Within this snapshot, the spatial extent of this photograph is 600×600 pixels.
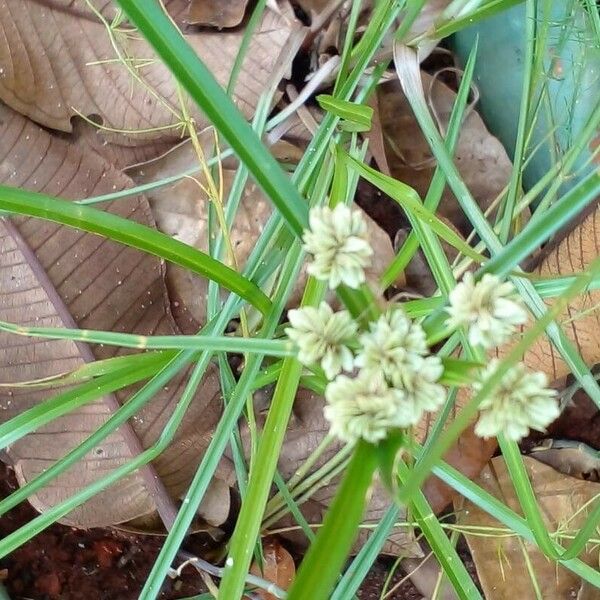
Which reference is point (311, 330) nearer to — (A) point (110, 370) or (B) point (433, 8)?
(A) point (110, 370)

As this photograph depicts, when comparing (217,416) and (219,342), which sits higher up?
(219,342)

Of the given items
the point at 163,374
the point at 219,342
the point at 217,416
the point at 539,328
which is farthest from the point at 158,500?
the point at 539,328

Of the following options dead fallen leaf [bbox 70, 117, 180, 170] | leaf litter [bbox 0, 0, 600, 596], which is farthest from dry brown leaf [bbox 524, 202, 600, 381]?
dead fallen leaf [bbox 70, 117, 180, 170]

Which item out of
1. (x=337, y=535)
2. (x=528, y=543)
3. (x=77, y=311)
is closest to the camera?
(x=337, y=535)

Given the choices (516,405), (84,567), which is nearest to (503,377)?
(516,405)

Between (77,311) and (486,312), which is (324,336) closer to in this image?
(486,312)

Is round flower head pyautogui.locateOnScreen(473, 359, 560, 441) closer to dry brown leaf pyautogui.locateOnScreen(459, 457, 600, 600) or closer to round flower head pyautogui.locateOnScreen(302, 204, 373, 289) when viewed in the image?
round flower head pyautogui.locateOnScreen(302, 204, 373, 289)
